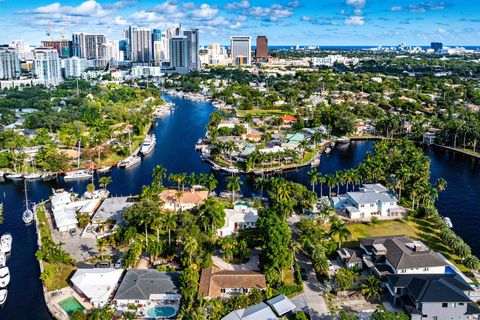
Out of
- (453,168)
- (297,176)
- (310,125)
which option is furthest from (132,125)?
(453,168)

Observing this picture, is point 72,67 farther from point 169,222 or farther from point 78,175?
point 169,222

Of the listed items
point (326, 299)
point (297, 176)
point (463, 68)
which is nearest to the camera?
point (326, 299)

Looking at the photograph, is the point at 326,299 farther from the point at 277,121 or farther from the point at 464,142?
the point at 277,121

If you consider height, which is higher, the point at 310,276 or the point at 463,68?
the point at 463,68

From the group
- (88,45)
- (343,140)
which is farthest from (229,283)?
(88,45)

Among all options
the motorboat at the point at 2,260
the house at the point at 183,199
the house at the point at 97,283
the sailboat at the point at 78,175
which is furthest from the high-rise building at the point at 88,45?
the house at the point at 97,283
